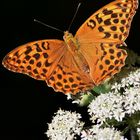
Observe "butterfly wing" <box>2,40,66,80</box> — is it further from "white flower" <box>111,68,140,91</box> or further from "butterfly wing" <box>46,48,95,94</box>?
"white flower" <box>111,68,140,91</box>

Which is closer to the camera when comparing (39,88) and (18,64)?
(18,64)

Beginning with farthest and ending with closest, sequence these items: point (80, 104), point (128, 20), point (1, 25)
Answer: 1. point (1, 25)
2. point (80, 104)
3. point (128, 20)

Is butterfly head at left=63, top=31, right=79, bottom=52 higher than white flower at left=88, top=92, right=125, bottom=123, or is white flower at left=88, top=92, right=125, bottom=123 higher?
butterfly head at left=63, top=31, right=79, bottom=52

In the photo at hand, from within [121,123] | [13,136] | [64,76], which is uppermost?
[64,76]

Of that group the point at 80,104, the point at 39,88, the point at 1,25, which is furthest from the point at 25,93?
the point at 80,104

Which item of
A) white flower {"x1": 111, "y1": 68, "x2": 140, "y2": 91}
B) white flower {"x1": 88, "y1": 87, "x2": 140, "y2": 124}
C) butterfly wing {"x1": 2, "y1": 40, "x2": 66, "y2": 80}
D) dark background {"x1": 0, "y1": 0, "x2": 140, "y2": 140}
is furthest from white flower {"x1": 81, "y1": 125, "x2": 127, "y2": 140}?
dark background {"x1": 0, "y1": 0, "x2": 140, "y2": 140}

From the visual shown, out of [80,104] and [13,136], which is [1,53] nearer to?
[13,136]

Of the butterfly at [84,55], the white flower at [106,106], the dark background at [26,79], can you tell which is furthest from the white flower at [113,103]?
the dark background at [26,79]
